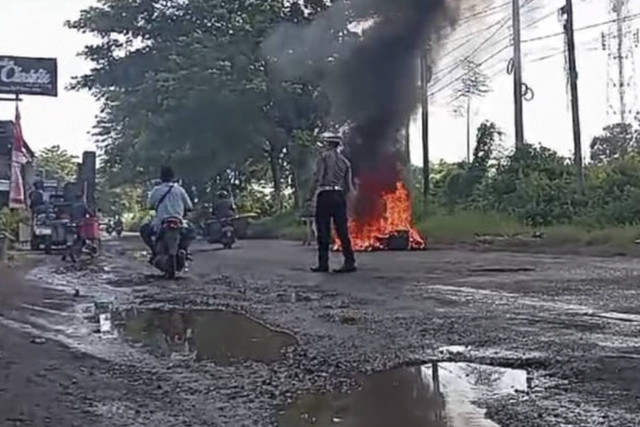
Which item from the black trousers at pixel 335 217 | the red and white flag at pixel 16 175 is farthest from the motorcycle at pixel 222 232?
the black trousers at pixel 335 217

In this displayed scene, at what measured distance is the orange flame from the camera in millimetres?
21031

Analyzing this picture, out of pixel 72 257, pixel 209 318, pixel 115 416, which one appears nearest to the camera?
pixel 115 416

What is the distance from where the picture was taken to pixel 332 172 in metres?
13.1

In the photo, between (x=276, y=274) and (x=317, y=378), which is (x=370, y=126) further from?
(x=317, y=378)

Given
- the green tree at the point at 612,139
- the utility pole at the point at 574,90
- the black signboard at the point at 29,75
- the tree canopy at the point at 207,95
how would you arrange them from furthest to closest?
the green tree at the point at 612,139 → the tree canopy at the point at 207,95 → the utility pole at the point at 574,90 → the black signboard at the point at 29,75

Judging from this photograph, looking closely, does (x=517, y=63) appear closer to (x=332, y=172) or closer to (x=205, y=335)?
(x=332, y=172)

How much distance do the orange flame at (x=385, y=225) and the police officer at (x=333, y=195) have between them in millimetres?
7559

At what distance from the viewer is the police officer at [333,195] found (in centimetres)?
1301

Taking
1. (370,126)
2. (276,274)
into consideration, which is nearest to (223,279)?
Result: (276,274)

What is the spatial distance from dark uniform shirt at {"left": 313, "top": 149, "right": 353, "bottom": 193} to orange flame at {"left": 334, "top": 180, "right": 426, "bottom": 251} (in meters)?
7.60

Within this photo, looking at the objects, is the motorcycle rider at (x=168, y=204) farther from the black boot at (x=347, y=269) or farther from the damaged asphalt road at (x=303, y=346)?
the black boot at (x=347, y=269)

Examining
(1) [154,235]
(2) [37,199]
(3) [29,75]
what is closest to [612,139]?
(2) [37,199]

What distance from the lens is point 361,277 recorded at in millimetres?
11828

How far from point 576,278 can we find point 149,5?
121ft
